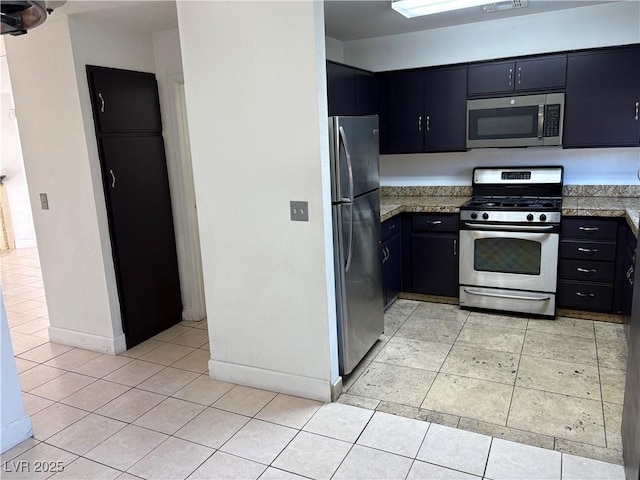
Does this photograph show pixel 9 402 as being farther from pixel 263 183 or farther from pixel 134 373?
pixel 263 183

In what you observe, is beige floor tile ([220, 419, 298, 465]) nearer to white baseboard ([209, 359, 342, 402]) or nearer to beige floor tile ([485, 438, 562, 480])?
white baseboard ([209, 359, 342, 402])

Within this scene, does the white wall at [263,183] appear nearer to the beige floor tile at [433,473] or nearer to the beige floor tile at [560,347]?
the beige floor tile at [433,473]

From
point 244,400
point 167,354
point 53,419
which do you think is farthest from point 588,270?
point 53,419

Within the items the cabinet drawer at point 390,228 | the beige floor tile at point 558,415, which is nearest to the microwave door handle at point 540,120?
the cabinet drawer at point 390,228

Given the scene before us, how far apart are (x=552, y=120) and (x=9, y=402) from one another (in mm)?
4091

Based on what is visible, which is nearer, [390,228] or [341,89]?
[341,89]

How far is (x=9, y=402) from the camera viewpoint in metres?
2.38

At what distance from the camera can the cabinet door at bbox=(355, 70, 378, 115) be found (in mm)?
3807

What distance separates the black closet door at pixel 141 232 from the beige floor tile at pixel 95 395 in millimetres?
552

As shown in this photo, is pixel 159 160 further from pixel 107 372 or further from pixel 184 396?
pixel 184 396

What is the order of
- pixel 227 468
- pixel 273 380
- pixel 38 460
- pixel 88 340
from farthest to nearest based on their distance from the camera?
pixel 88 340 < pixel 273 380 < pixel 38 460 < pixel 227 468

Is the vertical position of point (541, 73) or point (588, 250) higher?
point (541, 73)

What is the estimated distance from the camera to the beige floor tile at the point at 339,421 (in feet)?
7.75

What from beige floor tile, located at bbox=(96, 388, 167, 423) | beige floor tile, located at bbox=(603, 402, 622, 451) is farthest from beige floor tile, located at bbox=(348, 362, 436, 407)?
beige floor tile, located at bbox=(96, 388, 167, 423)
